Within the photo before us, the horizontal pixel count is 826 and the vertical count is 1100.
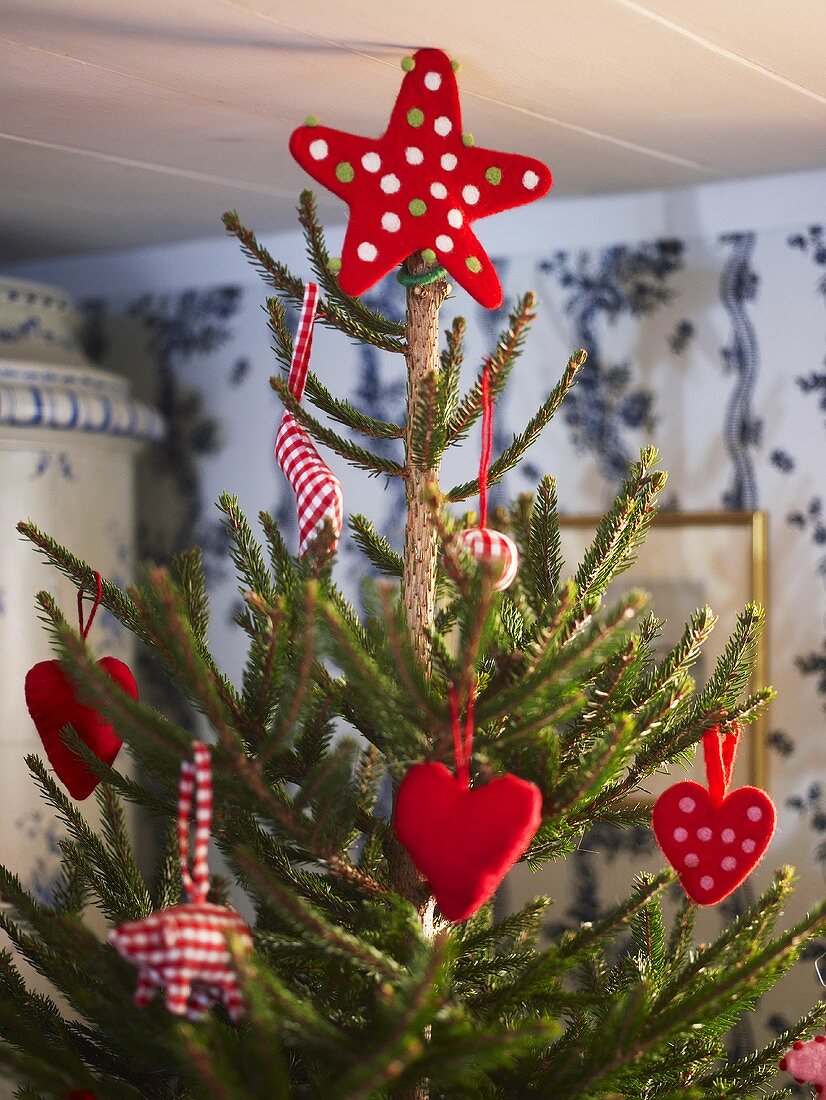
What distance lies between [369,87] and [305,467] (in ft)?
1.64

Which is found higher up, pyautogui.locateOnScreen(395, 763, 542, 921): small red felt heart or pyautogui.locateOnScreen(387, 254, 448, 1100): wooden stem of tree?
pyautogui.locateOnScreen(387, 254, 448, 1100): wooden stem of tree

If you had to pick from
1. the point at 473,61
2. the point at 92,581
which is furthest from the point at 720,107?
the point at 92,581

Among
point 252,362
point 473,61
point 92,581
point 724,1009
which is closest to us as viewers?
point 724,1009

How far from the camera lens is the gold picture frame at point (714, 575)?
5.47ft

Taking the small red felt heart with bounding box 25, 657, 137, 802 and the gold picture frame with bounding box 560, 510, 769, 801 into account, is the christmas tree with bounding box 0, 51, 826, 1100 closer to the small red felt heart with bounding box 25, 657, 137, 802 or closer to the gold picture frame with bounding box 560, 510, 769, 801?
the small red felt heart with bounding box 25, 657, 137, 802

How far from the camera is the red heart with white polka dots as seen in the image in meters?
0.96

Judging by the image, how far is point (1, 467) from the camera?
6.00 ft

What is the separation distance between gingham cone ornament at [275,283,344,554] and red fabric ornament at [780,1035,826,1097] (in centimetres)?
55

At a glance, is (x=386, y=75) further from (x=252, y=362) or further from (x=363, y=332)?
(x=252, y=362)

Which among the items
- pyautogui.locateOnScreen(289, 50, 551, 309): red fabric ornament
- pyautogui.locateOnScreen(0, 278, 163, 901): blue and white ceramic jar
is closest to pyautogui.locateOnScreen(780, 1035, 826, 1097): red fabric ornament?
pyautogui.locateOnScreen(289, 50, 551, 309): red fabric ornament

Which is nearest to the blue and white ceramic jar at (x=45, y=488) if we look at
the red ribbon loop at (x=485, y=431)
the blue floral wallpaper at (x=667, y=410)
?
the blue floral wallpaper at (x=667, y=410)

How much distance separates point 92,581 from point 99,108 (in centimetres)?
60

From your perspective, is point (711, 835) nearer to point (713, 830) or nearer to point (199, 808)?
point (713, 830)

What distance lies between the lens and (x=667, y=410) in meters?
1.76
